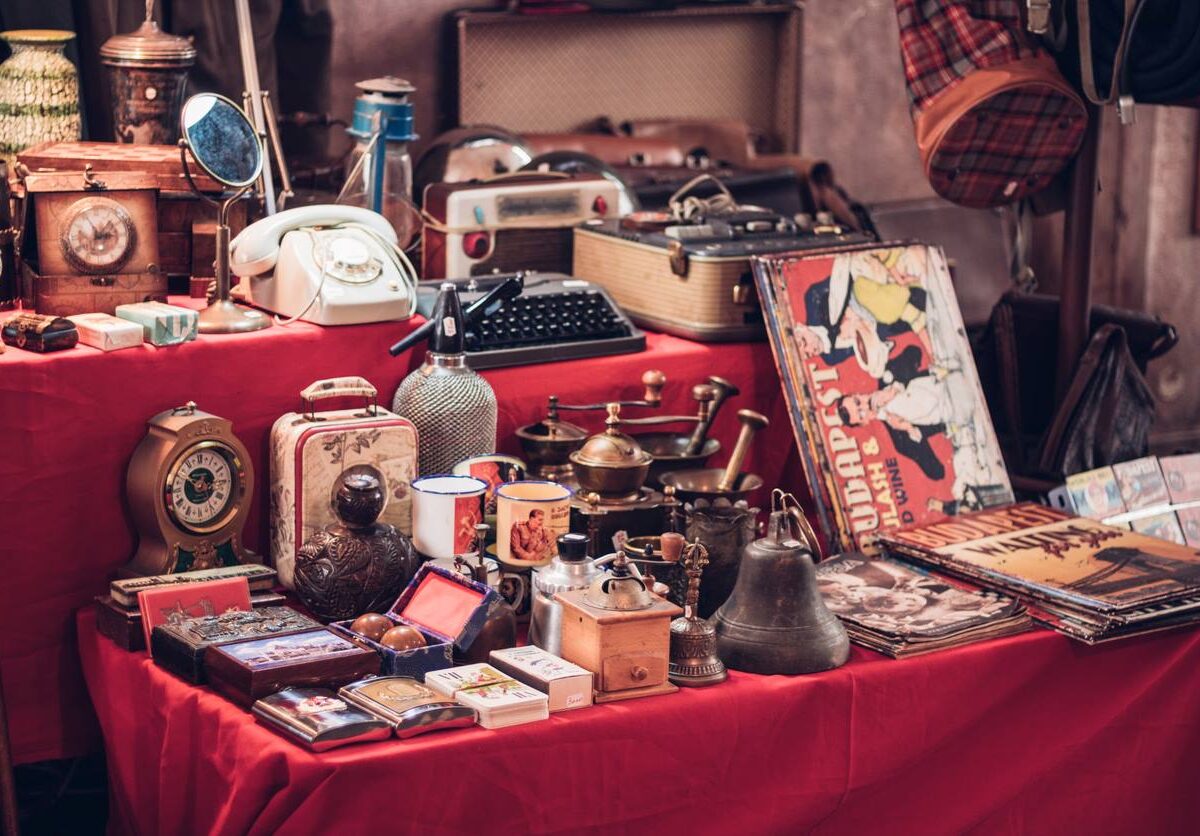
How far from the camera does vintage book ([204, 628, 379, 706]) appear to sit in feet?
8.54

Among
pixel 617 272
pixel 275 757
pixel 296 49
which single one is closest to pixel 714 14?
pixel 296 49

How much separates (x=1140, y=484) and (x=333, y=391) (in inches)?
82.7

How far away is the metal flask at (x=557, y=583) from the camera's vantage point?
2812mm

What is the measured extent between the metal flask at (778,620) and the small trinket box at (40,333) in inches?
53.8

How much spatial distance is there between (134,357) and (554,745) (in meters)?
1.16

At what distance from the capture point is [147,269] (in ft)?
11.0

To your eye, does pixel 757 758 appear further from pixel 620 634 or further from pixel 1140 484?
pixel 1140 484

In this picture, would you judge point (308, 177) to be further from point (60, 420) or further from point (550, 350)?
point (60, 420)

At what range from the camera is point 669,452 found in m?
3.54

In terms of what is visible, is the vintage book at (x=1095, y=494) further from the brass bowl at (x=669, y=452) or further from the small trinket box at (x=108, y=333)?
the small trinket box at (x=108, y=333)

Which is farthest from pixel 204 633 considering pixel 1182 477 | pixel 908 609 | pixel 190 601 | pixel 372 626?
pixel 1182 477

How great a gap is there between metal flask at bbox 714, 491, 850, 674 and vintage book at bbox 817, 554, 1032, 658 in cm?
13

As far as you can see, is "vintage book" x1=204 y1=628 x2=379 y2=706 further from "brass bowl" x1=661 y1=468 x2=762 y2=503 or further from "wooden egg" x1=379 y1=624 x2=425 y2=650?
"brass bowl" x1=661 y1=468 x2=762 y2=503

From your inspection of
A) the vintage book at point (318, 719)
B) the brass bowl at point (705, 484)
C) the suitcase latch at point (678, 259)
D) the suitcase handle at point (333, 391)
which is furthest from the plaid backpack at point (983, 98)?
the vintage book at point (318, 719)
